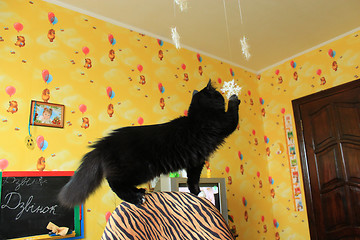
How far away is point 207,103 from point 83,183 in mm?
338

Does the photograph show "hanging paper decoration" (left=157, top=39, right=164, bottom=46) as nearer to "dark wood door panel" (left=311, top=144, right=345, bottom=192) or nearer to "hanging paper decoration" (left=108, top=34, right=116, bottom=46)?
"hanging paper decoration" (left=108, top=34, right=116, bottom=46)

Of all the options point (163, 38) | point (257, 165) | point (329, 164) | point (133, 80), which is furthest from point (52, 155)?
point (329, 164)

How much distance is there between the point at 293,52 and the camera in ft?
11.7

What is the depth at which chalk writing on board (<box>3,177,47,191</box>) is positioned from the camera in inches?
77.2

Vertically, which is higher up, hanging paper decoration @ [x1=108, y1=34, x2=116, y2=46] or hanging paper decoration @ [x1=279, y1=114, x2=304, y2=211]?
hanging paper decoration @ [x1=108, y1=34, x2=116, y2=46]

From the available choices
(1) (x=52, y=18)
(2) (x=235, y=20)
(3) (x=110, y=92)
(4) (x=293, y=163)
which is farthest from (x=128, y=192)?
(4) (x=293, y=163)

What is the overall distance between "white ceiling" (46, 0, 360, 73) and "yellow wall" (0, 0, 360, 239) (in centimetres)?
12

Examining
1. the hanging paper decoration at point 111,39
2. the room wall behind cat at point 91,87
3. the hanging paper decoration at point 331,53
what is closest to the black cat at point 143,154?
the room wall behind cat at point 91,87

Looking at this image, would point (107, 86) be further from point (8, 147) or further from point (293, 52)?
point (293, 52)

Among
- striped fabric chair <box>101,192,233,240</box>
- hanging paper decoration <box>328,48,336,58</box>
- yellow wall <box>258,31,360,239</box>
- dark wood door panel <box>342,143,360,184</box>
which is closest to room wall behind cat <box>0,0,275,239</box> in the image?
yellow wall <box>258,31,360,239</box>

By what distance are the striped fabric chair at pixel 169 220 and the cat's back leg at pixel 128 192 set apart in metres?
0.01

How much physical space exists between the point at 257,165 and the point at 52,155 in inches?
95.8

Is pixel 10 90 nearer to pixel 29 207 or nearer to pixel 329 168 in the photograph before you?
pixel 29 207

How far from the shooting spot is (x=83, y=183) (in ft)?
1.91
